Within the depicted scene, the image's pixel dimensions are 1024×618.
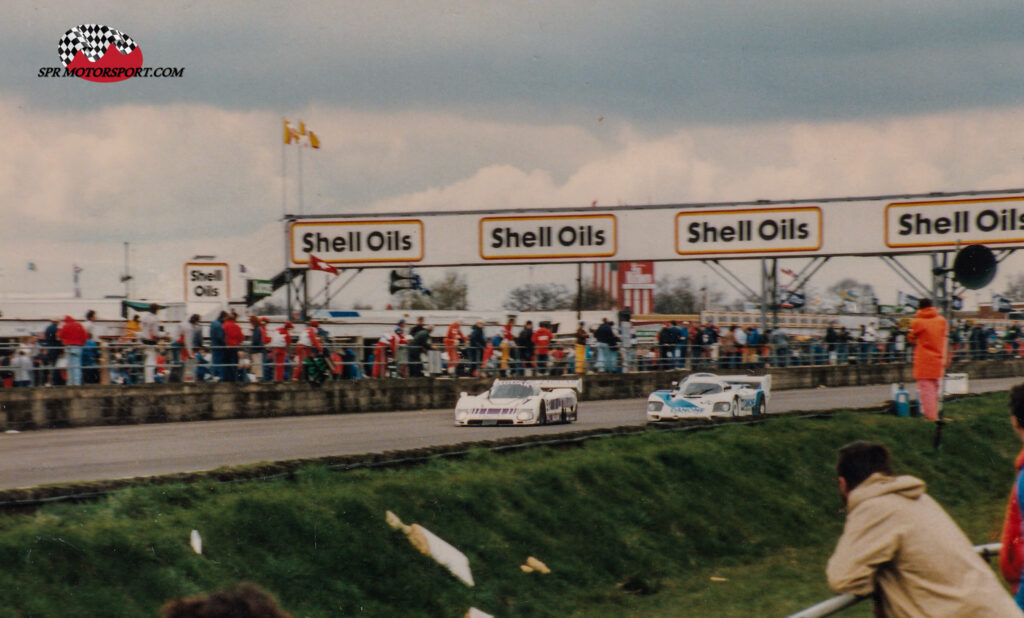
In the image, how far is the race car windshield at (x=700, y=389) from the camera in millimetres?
23856

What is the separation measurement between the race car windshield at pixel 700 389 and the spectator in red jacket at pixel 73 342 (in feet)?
36.2

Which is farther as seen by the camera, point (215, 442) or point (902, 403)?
point (902, 403)

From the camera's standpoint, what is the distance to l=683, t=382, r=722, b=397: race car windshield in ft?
78.3

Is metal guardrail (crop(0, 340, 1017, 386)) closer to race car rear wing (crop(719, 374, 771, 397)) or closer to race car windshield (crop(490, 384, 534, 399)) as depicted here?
race car windshield (crop(490, 384, 534, 399))

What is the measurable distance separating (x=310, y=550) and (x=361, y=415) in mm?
16001

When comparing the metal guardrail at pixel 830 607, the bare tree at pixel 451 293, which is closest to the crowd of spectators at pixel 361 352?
the metal guardrail at pixel 830 607

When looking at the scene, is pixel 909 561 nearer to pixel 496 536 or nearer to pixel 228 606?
pixel 228 606

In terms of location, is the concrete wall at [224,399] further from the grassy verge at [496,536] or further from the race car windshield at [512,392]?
the grassy verge at [496,536]

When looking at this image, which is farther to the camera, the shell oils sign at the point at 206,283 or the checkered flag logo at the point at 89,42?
the shell oils sign at the point at 206,283

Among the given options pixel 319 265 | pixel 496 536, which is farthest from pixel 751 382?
pixel 496 536

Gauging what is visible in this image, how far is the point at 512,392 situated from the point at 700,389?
3.80 m

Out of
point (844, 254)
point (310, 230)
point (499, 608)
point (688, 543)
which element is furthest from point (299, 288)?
point (499, 608)

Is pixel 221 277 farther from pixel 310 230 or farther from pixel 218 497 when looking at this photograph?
pixel 218 497

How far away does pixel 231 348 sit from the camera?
24.0 meters
